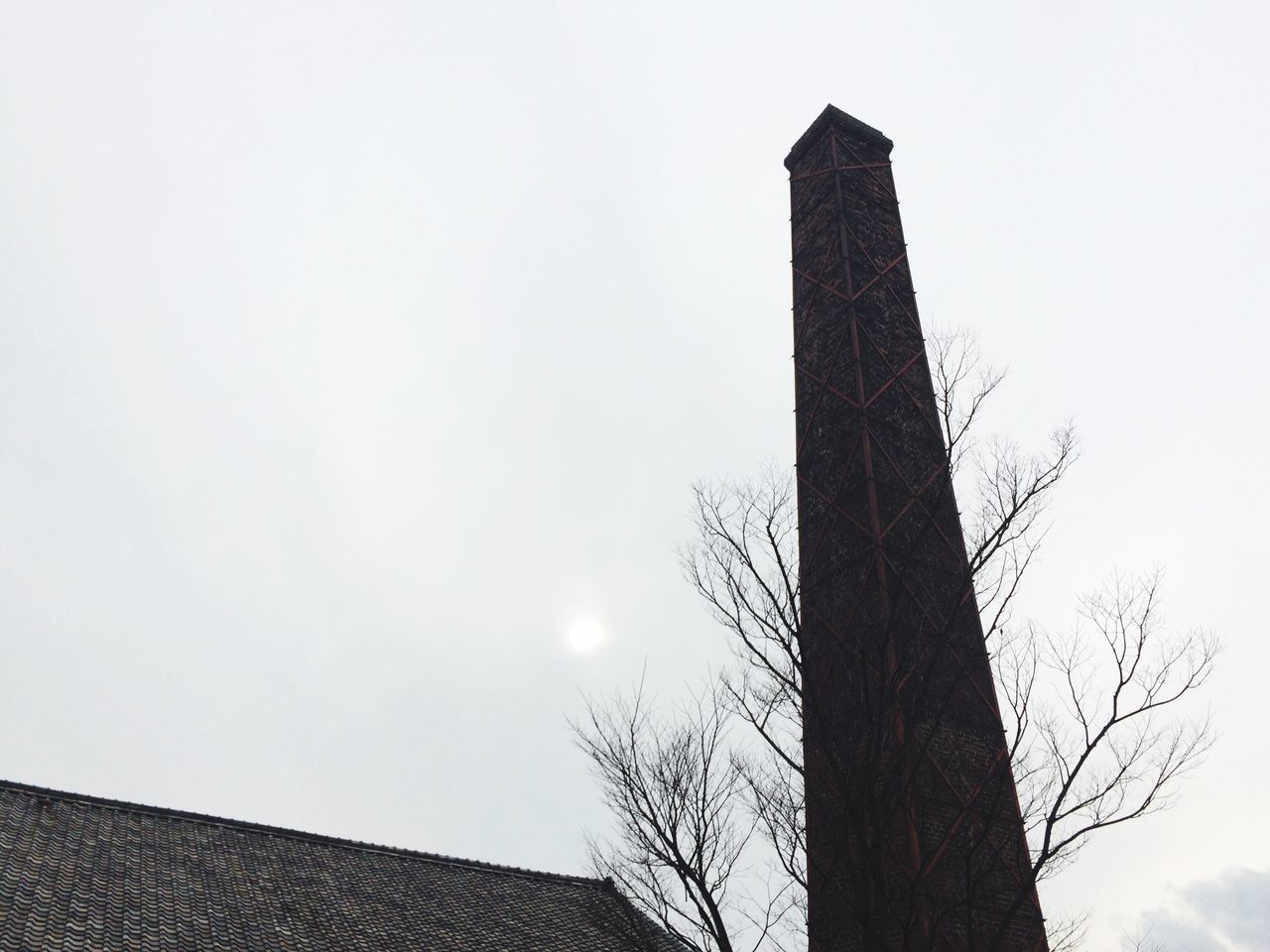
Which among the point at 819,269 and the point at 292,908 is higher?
the point at 819,269

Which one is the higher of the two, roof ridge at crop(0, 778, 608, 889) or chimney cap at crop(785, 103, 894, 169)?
chimney cap at crop(785, 103, 894, 169)

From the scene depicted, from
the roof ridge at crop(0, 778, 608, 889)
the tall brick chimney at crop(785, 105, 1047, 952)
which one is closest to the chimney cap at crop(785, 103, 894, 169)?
the tall brick chimney at crop(785, 105, 1047, 952)

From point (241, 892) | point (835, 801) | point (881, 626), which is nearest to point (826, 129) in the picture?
point (881, 626)

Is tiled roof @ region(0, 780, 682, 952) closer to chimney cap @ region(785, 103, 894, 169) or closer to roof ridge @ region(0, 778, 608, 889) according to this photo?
roof ridge @ region(0, 778, 608, 889)

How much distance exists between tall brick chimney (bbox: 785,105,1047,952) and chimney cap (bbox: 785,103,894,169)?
0.16 feet

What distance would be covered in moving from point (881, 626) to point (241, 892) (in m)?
10.1

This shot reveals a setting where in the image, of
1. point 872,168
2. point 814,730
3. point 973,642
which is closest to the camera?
point 814,730

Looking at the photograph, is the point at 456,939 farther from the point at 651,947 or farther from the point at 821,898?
the point at 651,947

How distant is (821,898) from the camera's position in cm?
1119

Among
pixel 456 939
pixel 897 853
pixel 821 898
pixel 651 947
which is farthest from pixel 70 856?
pixel 897 853

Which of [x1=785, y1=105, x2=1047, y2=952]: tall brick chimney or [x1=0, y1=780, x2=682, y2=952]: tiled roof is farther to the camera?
[x1=0, y1=780, x2=682, y2=952]: tiled roof

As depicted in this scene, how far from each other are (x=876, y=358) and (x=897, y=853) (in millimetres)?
7833

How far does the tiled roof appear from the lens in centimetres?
1139

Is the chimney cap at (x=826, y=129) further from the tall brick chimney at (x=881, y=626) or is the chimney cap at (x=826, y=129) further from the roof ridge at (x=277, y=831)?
the roof ridge at (x=277, y=831)
